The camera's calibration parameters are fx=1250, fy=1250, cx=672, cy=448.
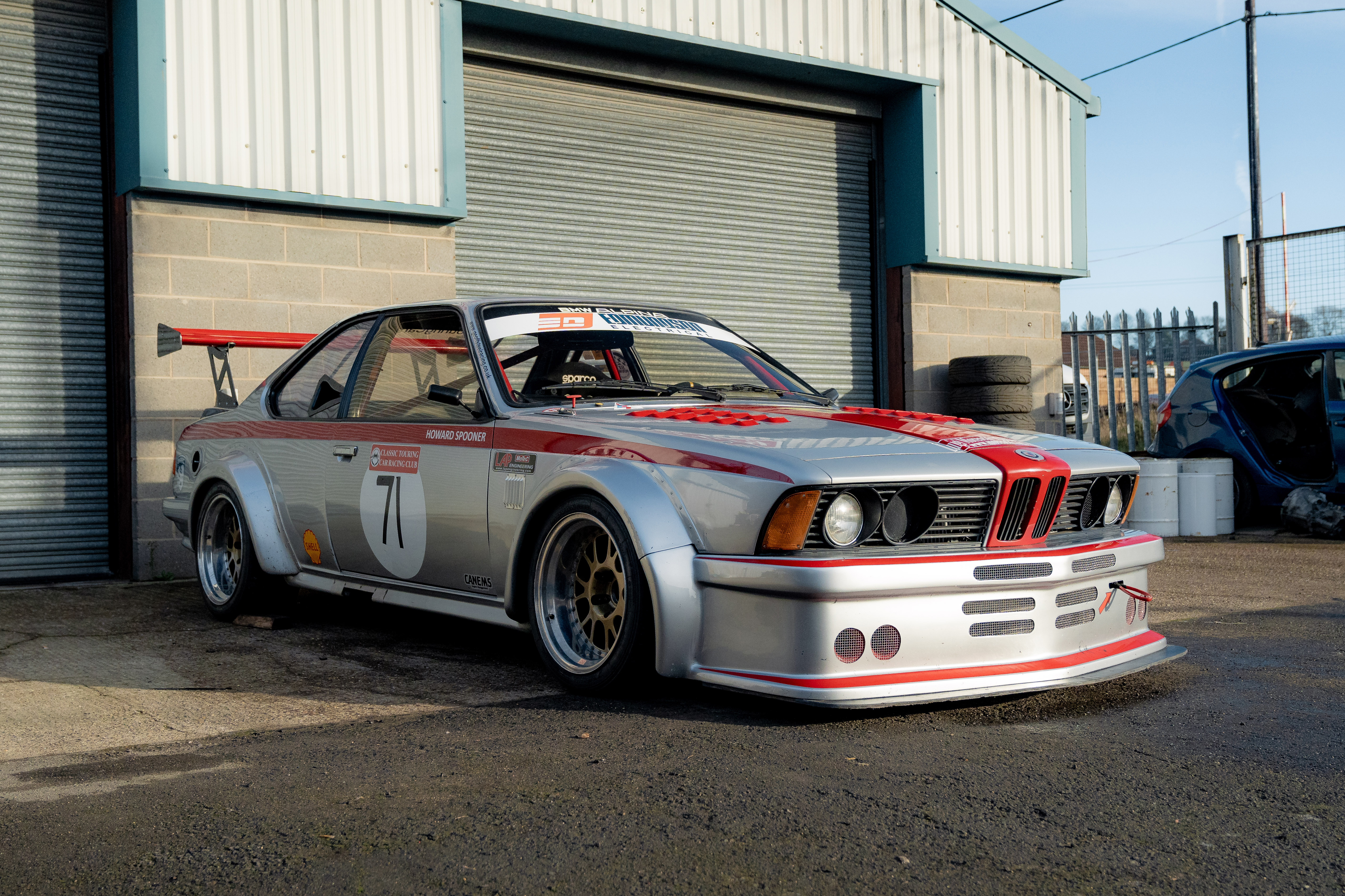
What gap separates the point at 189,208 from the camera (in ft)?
25.4

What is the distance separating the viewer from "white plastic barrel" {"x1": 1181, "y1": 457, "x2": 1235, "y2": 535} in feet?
32.4

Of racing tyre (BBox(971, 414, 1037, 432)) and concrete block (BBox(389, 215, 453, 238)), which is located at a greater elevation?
concrete block (BBox(389, 215, 453, 238))

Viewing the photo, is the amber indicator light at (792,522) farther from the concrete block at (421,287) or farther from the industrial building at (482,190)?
the concrete block at (421,287)

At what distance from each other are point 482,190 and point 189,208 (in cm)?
218

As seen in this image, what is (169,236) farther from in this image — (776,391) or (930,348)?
(930,348)

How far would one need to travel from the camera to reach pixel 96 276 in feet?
26.1

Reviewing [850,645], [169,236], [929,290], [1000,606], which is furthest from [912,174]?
[850,645]

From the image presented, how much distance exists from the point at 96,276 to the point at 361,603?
3.18m

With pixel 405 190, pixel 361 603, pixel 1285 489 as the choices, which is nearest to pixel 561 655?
pixel 361 603

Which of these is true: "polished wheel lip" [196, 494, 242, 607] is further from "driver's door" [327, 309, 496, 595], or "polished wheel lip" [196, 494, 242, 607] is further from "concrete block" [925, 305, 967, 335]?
"concrete block" [925, 305, 967, 335]

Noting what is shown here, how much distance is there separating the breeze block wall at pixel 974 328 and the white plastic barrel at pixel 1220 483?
182cm

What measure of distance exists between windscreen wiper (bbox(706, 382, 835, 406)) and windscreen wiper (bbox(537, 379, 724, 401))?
15cm

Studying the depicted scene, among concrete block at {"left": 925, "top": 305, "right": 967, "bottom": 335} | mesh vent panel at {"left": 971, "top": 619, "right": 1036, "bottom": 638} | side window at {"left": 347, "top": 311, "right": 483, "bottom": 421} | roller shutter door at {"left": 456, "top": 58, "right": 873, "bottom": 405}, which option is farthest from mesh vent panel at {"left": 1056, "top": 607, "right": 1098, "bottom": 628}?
concrete block at {"left": 925, "top": 305, "right": 967, "bottom": 335}

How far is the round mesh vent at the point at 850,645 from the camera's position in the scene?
3.51 meters
